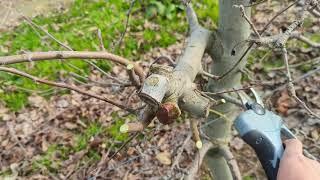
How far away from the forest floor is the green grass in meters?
0.13

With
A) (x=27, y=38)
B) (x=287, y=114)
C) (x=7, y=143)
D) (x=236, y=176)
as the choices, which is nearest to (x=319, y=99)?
(x=287, y=114)

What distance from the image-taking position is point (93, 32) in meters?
4.51

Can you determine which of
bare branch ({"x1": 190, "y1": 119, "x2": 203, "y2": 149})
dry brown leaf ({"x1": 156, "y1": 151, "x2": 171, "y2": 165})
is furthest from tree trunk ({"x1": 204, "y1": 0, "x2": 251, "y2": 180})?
dry brown leaf ({"x1": 156, "y1": 151, "x2": 171, "y2": 165})

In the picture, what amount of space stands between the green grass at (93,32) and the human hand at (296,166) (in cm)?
264

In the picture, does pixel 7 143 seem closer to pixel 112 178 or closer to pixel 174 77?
pixel 112 178

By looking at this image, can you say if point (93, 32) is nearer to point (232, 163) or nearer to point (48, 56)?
point (232, 163)

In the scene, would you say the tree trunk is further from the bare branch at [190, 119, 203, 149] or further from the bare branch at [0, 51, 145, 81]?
the bare branch at [0, 51, 145, 81]

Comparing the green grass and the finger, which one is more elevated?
the finger

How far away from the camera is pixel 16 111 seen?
3.87 meters

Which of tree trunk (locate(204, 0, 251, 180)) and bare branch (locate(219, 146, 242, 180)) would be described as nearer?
tree trunk (locate(204, 0, 251, 180))

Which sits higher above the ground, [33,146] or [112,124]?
[112,124]

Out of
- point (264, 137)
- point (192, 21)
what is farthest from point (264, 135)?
point (192, 21)

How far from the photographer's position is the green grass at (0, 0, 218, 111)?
4.08 metres

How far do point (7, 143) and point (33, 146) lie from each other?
24 cm
